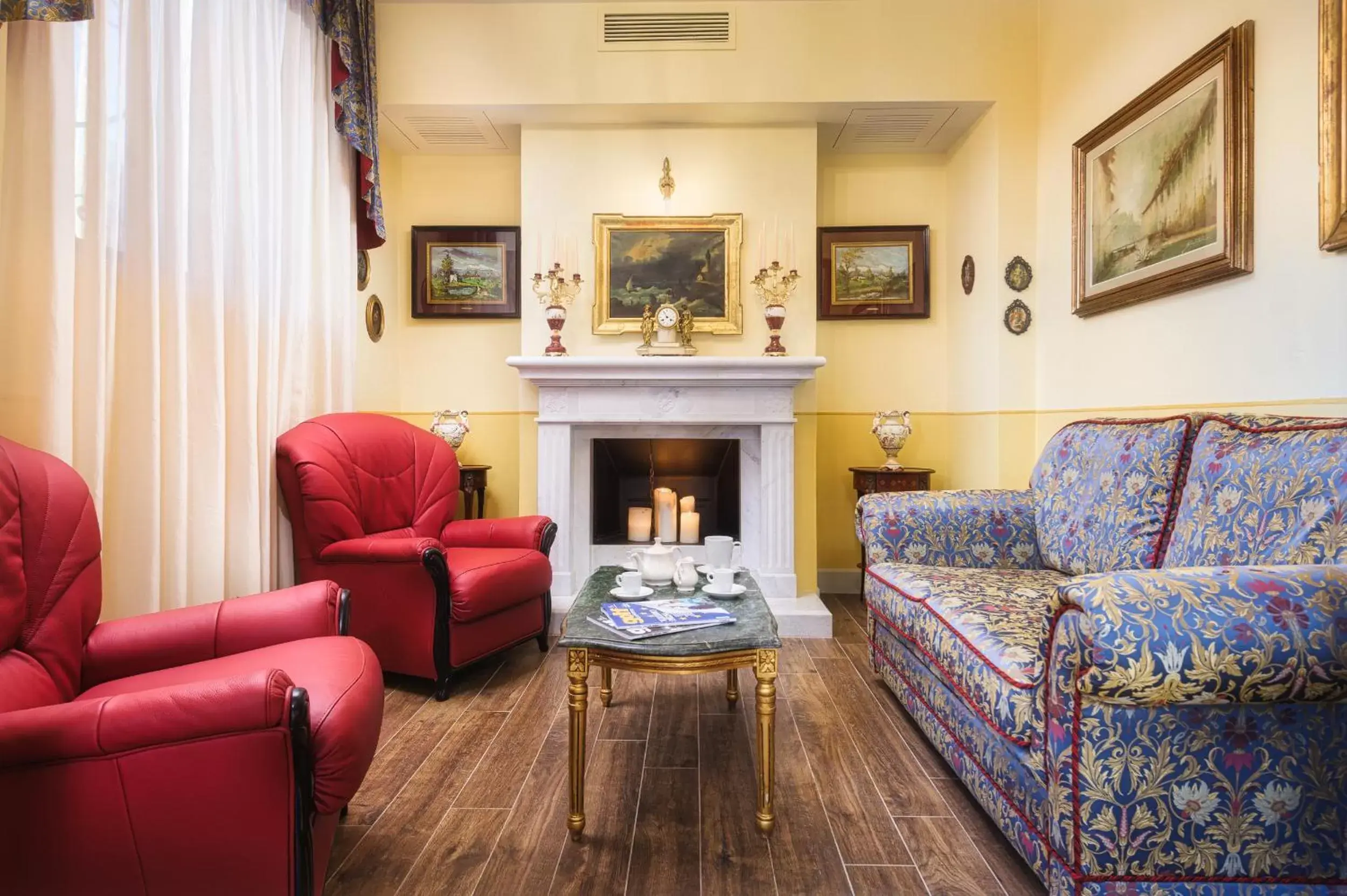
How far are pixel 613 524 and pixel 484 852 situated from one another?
2492 millimetres

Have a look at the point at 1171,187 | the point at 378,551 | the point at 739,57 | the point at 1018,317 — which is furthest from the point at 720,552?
the point at 739,57

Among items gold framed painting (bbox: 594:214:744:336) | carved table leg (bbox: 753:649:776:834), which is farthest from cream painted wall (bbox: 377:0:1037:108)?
carved table leg (bbox: 753:649:776:834)

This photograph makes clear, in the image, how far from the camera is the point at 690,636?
65.1 inches

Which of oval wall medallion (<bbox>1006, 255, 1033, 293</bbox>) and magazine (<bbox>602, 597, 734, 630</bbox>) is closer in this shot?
magazine (<bbox>602, 597, 734, 630</bbox>)

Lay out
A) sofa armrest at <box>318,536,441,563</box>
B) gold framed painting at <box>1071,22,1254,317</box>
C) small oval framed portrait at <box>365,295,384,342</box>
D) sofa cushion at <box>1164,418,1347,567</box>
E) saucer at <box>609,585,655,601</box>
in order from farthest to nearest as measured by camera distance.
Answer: small oval framed portrait at <box>365,295,384,342</box>
sofa armrest at <box>318,536,441,563</box>
gold framed painting at <box>1071,22,1254,317</box>
saucer at <box>609,585,655,601</box>
sofa cushion at <box>1164,418,1347,567</box>

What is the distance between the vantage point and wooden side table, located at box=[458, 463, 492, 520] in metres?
3.89

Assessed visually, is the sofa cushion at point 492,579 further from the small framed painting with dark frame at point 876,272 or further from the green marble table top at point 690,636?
the small framed painting with dark frame at point 876,272

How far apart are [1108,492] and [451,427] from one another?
3338 millimetres

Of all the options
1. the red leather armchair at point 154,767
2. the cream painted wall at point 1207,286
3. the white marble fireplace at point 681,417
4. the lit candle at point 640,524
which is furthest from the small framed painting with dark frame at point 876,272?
the red leather armchair at point 154,767

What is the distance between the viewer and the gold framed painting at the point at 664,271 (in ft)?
12.4

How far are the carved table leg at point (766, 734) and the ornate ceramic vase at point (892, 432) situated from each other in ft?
7.95

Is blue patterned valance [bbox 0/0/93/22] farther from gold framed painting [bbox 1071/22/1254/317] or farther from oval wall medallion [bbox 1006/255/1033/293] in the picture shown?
oval wall medallion [bbox 1006/255/1033/293]

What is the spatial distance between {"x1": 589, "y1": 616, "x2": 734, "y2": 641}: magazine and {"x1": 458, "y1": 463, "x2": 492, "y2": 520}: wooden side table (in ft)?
7.33

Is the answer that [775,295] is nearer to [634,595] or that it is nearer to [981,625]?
[634,595]
